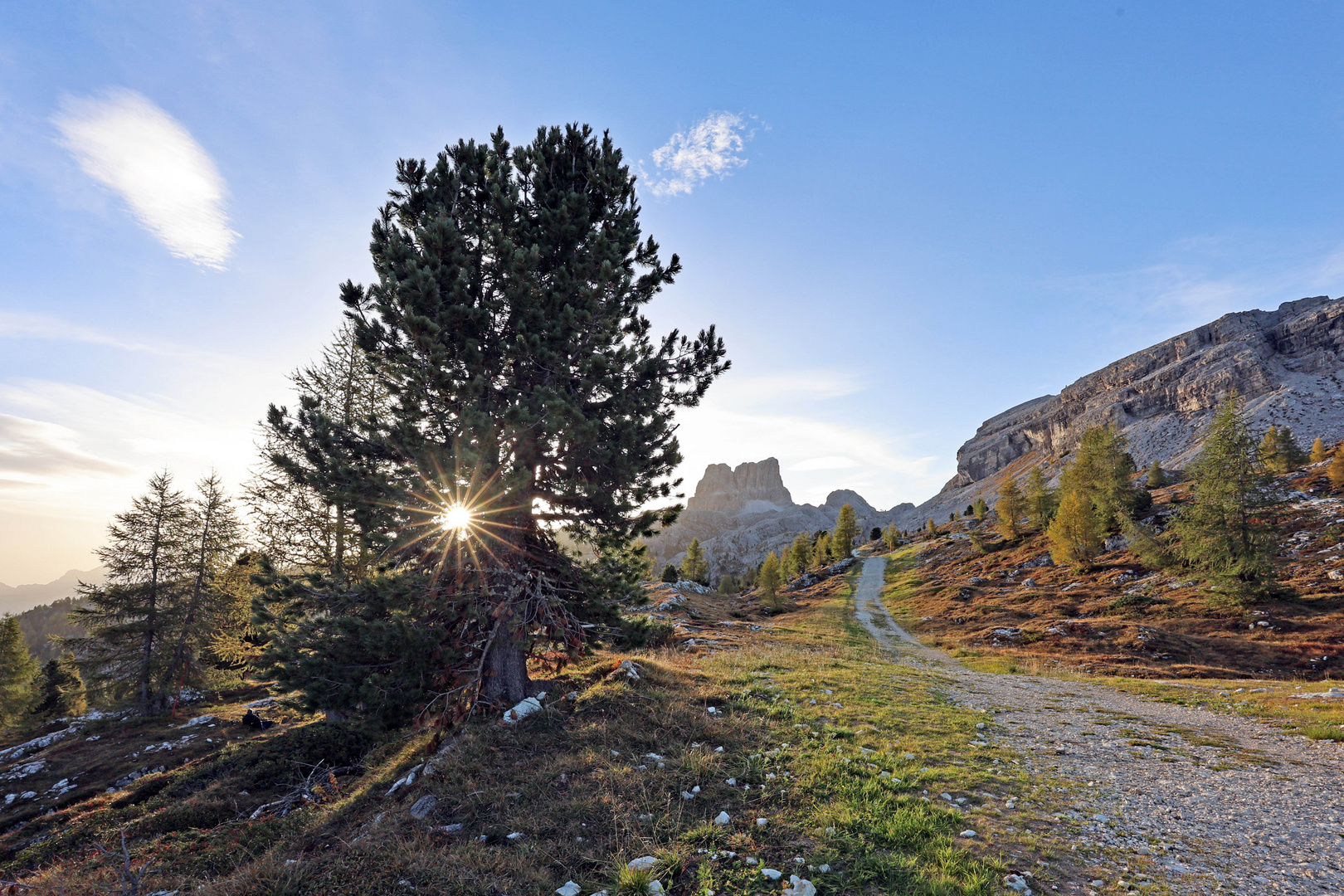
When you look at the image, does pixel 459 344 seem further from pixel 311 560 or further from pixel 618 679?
pixel 311 560

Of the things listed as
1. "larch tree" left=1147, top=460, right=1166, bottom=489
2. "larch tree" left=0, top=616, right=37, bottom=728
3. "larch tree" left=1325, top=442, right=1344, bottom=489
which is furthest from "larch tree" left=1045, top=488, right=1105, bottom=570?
"larch tree" left=0, top=616, right=37, bottom=728

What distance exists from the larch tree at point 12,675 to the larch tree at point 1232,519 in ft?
297

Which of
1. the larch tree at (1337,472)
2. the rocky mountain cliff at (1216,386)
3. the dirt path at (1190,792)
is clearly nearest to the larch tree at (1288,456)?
the larch tree at (1337,472)

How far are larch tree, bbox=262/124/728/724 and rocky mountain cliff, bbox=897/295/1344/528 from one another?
524 ft

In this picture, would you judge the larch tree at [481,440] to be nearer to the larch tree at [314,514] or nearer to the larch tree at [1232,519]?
the larch tree at [314,514]

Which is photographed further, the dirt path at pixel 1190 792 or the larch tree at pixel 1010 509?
the larch tree at pixel 1010 509

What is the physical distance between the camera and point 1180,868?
534 cm

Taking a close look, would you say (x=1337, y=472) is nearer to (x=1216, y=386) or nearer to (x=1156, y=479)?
(x=1156, y=479)

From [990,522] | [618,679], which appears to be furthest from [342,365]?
[990,522]

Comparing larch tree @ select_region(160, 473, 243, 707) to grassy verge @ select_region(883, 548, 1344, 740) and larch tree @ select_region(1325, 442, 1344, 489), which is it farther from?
larch tree @ select_region(1325, 442, 1344, 489)

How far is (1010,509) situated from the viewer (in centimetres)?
7012

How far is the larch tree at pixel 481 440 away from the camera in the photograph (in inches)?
378

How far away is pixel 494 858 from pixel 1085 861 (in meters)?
6.92

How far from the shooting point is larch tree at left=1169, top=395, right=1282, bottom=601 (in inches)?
1224
